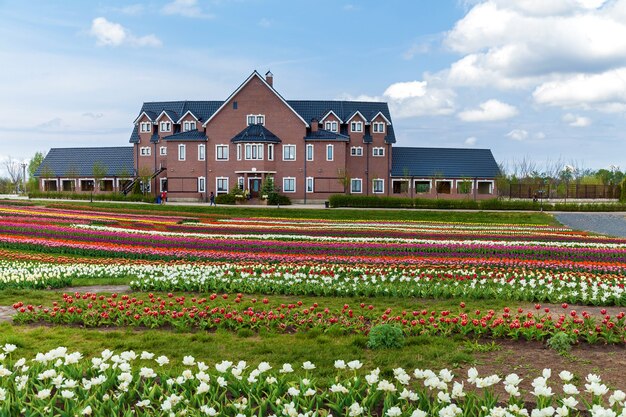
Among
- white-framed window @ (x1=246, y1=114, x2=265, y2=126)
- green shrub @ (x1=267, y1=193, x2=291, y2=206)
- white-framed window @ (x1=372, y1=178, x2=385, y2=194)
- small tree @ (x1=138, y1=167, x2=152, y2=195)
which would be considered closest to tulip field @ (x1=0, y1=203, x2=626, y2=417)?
green shrub @ (x1=267, y1=193, x2=291, y2=206)

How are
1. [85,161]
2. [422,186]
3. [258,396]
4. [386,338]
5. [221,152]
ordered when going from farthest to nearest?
[85,161], [422,186], [221,152], [386,338], [258,396]

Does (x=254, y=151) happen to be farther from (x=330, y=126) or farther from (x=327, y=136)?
(x=330, y=126)

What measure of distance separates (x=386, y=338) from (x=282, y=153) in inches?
1931

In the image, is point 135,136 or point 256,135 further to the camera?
point 135,136

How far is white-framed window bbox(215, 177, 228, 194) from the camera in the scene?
55844 mm

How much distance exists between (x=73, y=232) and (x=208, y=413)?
18.6 metres

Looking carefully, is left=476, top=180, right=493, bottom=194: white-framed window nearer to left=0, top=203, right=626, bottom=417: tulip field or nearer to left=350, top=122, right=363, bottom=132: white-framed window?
left=350, top=122, right=363, bottom=132: white-framed window

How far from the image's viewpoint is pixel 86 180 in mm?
65312

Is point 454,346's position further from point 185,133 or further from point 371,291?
point 185,133

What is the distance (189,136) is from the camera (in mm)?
56781

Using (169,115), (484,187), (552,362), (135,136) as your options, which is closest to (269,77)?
(169,115)

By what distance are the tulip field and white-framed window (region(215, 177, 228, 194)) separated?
35034mm

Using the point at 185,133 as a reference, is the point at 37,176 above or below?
below

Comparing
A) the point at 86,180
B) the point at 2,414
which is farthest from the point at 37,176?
the point at 2,414
